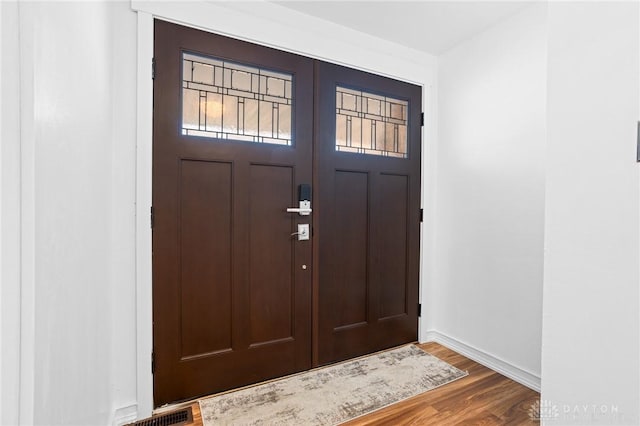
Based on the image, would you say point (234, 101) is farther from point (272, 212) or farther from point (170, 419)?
point (170, 419)

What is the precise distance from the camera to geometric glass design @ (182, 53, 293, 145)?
76.4 inches

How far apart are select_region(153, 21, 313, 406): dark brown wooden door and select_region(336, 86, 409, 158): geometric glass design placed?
Answer: 1.02 ft

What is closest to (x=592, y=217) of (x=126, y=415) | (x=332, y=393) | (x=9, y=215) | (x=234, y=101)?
(x=9, y=215)

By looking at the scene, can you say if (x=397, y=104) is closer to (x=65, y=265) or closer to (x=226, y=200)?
(x=226, y=200)

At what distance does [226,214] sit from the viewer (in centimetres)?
203

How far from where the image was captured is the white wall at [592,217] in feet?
2.91

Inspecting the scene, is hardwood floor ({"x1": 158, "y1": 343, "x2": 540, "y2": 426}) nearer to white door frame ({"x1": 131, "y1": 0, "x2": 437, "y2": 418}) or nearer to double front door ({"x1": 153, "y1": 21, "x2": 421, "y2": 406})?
double front door ({"x1": 153, "y1": 21, "x2": 421, "y2": 406})

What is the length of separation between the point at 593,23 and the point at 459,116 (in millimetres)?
1698

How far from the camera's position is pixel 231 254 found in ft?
6.69

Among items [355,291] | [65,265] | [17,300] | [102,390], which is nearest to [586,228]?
[17,300]

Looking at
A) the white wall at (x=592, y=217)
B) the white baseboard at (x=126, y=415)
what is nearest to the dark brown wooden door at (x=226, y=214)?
the white baseboard at (x=126, y=415)

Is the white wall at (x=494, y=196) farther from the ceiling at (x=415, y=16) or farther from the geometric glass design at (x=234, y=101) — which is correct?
the geometric glass design at (x=234, y=101)

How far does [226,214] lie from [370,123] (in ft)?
4.53

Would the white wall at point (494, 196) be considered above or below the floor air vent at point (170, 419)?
above
